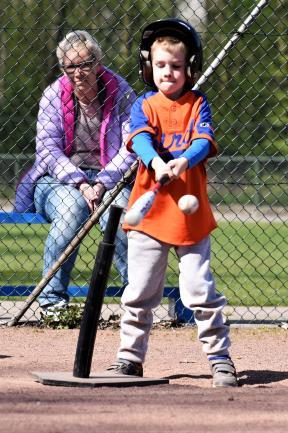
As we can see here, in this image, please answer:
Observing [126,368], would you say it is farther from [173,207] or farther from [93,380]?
[173,207]

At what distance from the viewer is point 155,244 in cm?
566

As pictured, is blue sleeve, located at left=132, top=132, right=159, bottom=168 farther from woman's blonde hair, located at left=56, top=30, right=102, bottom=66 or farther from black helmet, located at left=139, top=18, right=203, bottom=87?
woman's blonde hair, located at left=56, top=30, right=102, bottom=66

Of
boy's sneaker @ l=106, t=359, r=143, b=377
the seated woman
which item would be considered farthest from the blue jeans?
boy's sneaker @ l=106, t=359, r=143, b=377

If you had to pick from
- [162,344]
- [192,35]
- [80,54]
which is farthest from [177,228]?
[80,54]

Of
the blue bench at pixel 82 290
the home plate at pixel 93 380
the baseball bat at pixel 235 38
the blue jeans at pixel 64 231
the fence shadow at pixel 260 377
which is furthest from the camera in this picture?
the blue bench at pixel 82 290

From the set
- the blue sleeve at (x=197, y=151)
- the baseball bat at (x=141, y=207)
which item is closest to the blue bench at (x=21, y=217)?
the blue sleeve at (x=197, y=151)

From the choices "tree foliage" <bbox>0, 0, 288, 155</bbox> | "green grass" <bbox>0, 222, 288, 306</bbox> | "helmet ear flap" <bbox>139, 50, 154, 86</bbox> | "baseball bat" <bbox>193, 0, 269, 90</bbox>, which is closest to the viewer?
"helmet ear flap" <bbox>139, 50, 154, 86</bbox>

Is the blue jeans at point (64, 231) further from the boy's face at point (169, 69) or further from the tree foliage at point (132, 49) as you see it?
the boy's face at point (169, 69)

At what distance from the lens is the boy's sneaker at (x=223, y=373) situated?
224 inches

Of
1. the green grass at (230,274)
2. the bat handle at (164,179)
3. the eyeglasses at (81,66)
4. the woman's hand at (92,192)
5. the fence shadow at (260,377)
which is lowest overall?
the green grass at (230,274)

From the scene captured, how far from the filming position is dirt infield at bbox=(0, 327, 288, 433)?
456 centimetres

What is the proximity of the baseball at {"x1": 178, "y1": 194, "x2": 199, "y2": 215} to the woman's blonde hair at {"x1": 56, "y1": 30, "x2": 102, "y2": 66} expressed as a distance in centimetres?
280

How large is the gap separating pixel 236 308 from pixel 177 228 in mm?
3425

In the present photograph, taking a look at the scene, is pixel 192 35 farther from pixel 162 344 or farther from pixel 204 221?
pixel 162 344
